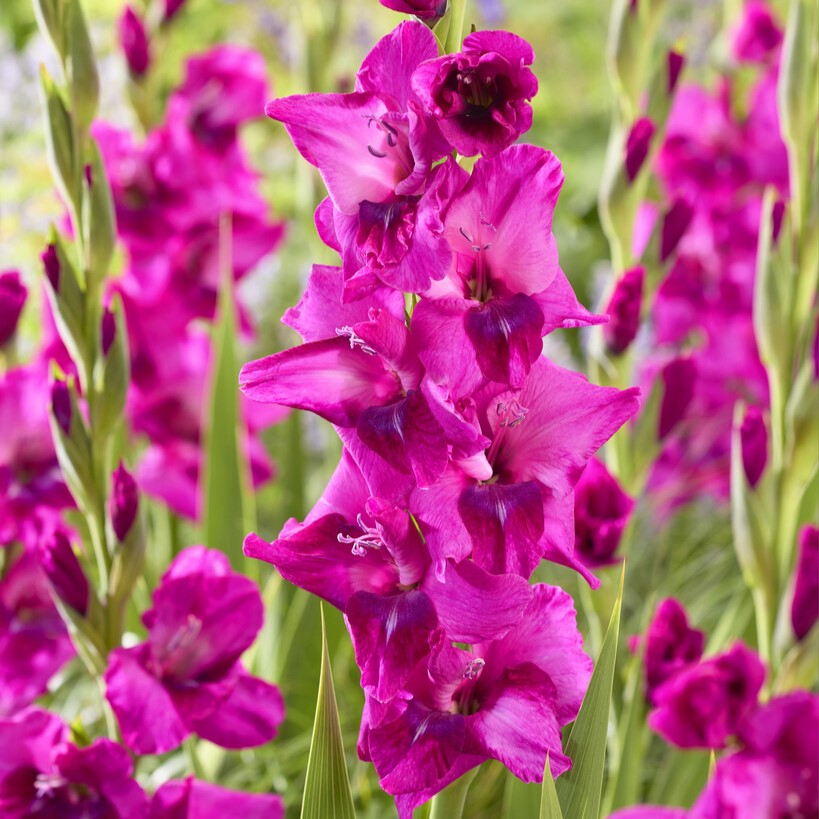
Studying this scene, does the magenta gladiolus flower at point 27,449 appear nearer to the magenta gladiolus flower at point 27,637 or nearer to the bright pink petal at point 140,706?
the magenta gladiolus flower at point 27,637

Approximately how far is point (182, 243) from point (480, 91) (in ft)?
2.89

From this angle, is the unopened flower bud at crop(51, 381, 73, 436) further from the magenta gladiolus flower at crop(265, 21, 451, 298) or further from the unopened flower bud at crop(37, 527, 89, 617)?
the magenta gladiolus flower at crop(265, 21, 451, 298)

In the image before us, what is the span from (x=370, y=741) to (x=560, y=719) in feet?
0.34

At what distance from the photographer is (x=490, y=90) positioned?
0.46m

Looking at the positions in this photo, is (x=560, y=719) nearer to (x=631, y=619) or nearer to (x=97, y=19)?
(x=631, y=619)

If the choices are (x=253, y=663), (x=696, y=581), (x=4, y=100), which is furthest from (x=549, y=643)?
(x=4, y=100)

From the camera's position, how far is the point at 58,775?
2.20 ft

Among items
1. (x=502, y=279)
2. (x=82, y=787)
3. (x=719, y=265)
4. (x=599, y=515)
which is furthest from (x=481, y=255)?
(x=719, y=265)

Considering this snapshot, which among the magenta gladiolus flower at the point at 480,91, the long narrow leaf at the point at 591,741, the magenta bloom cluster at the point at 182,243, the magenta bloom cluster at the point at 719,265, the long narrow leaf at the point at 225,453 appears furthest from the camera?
the magenta bloom cluster at the point at 719,265

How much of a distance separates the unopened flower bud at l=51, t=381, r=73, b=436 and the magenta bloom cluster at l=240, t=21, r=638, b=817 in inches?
10.6

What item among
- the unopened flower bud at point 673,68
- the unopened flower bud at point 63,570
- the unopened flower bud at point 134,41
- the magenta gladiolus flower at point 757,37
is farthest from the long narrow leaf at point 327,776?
the magenta gladiolus flower at point 757,37

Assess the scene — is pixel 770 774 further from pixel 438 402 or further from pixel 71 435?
pixel 71 435

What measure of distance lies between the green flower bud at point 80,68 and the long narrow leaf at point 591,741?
19.8 inches

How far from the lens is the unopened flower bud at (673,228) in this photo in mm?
1009
